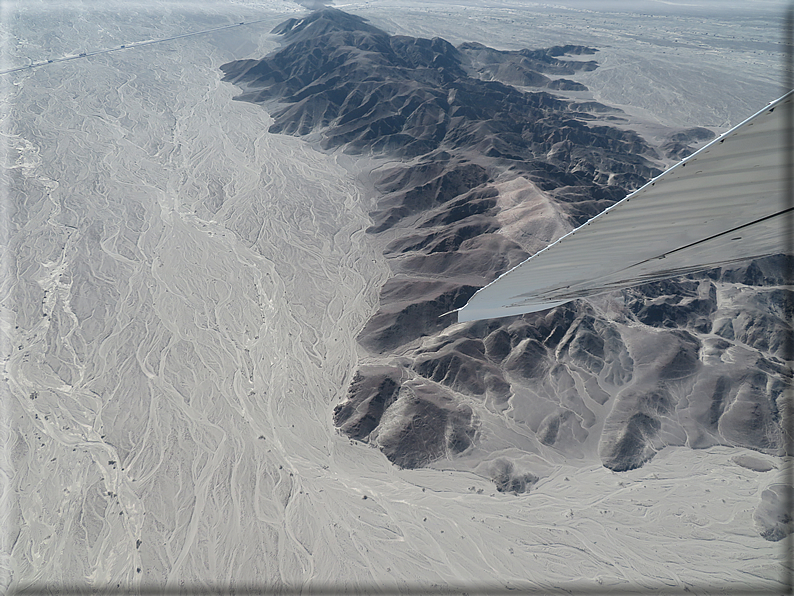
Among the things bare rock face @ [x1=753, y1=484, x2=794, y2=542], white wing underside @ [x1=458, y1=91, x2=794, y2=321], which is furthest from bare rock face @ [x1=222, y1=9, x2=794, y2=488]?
white wing underside @ [x1=458, y1=91, x2=794, y2=321]

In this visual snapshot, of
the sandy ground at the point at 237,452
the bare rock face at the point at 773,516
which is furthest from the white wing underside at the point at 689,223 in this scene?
→ the bare rock face at the point at 773,516

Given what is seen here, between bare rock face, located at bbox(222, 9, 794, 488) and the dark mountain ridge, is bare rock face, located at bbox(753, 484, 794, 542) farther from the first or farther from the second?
the dark mountain ridge

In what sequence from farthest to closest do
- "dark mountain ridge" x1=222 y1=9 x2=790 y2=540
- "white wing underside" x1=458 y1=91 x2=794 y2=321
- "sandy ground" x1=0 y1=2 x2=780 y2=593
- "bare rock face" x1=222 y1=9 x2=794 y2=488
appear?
"dark mountain ridge" x1=222 y1=9 x2=790 y2=540
"bare rock face" x1=222 y1=9 x2=794 y2=488
"sandy ground" x1=0 y1=2 x2=780 y2=593
"white wing underside" x1=458 y1=91 x2=794 y2=321

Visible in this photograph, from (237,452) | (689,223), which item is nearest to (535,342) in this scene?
(237,452)

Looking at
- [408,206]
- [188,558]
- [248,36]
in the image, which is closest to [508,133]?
[408,206]

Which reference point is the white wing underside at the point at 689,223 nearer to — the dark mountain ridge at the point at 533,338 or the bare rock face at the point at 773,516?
the dark mountain ridge at the point at 533,338

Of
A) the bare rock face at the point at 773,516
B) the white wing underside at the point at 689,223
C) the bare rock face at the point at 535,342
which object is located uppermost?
the white wing underside at the point at 689,223
